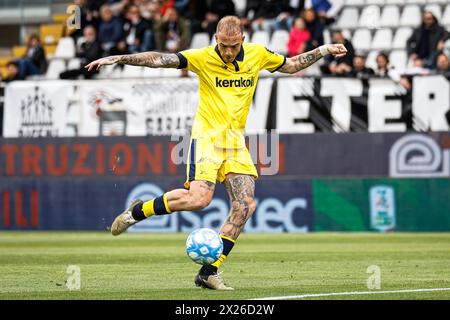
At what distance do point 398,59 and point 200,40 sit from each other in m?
5.03

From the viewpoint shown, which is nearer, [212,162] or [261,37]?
[212,162]

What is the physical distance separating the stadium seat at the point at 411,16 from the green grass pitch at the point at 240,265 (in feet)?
24.1

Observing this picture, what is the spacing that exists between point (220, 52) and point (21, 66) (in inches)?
673

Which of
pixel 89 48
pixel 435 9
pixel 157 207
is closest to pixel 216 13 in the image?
pixel 89 48

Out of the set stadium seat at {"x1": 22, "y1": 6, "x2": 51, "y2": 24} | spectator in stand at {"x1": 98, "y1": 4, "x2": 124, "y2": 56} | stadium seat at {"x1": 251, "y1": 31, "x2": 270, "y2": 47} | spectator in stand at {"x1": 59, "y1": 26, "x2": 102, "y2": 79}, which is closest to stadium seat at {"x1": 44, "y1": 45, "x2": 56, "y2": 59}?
stadium seat at {"x1": 22, "y1": 6, "x2": 51, "y2": 24}

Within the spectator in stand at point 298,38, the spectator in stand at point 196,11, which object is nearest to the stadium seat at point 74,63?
the spectator in stand at point 196,11

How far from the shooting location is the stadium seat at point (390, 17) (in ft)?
91.2

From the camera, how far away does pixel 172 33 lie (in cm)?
2781

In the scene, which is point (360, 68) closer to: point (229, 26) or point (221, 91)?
point (221, 91)

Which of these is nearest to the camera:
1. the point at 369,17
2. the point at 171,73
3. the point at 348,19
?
the point at 171,73

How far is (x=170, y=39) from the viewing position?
27.8 metres

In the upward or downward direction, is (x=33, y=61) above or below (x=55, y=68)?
above
